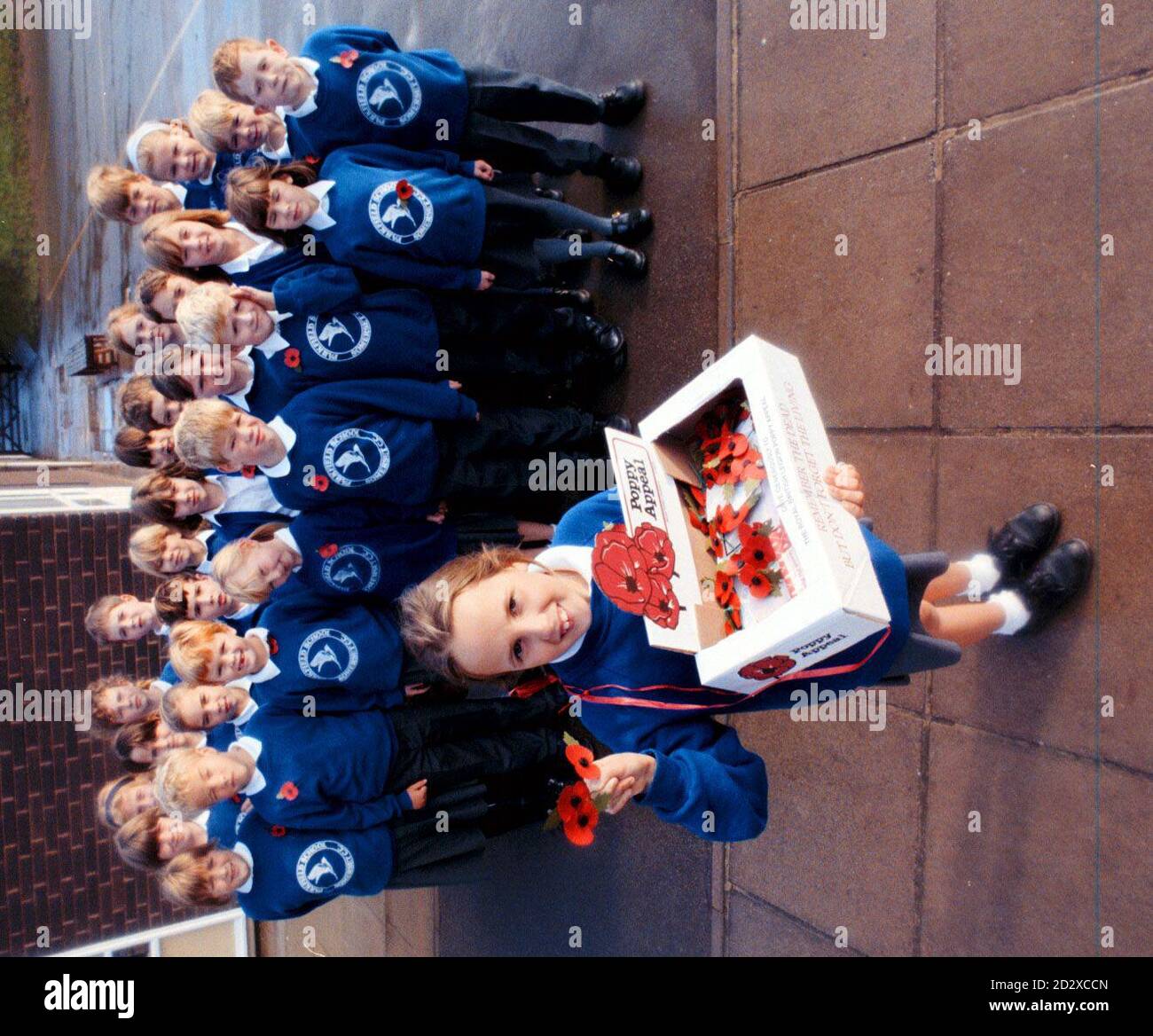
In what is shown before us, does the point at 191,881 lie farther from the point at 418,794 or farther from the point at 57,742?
the point at 57,742

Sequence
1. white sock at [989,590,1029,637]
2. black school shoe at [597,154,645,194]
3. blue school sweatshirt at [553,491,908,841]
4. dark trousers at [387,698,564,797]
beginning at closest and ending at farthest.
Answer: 1. blue school sweatshirt at [553,491,908,841]
2. white sock at [989,590,1029,637]
3. dark trousers at [387,698,564,797]
4. black school shoe at [597,154,645,194]

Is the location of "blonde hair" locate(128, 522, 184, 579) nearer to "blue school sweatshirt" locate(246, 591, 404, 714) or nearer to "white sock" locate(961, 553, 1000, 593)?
"blue school sweatshirt" locate(246, 591, 404, 714)

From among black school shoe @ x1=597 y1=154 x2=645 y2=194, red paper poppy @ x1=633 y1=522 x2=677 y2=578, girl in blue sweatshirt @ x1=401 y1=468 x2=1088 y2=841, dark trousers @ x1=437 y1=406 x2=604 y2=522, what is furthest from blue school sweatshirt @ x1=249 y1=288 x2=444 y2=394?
red paper poppy @ x1=633 y1=522 x2=677 y2=578

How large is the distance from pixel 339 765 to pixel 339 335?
66.8 inches

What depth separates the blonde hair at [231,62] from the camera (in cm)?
324

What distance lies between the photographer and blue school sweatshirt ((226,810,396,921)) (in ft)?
11.5

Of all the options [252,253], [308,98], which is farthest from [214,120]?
[252,253]

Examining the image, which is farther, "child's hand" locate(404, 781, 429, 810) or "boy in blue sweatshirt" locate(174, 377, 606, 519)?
"child's hand" locate(404, 781, 429, 810)

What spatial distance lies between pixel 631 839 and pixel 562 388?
7.71 ft

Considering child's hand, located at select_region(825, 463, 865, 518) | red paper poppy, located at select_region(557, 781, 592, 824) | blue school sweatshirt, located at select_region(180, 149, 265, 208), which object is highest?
blue school sweatshirt, located at select_region(180, 149, 265, 208)

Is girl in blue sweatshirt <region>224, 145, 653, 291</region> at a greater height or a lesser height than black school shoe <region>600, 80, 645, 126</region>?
lesser

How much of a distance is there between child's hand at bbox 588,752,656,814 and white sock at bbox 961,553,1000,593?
5.19 ft

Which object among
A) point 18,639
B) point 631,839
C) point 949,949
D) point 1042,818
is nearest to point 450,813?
point 631,839

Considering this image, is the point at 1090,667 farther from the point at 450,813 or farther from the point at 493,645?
the point at 450,813
